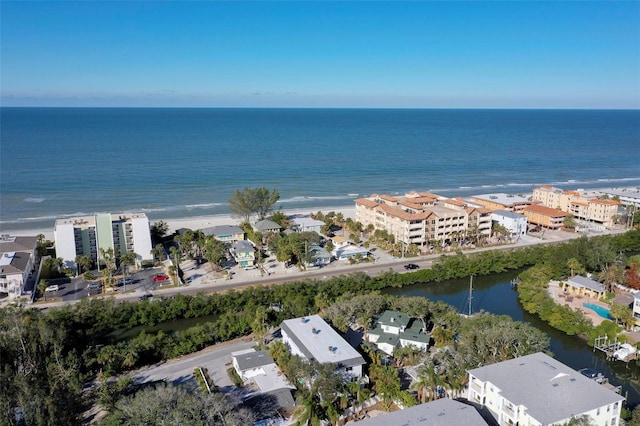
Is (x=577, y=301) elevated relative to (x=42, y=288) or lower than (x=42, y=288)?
lower

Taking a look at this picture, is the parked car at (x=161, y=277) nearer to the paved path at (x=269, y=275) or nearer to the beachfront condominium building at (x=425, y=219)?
the paved path at (x=269, y=275)

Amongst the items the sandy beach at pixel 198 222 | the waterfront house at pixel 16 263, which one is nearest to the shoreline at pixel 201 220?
the sandy beach at pixel 198 222

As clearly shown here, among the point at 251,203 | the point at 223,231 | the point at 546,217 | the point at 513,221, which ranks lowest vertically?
the point at 223,231

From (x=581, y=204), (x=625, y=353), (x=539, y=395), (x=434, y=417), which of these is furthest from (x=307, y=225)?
(x=434, y=417)

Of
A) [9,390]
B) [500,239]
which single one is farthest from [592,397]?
[500,239]

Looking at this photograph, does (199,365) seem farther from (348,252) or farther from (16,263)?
(348,252)

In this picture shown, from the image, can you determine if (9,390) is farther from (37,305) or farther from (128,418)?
(37,305)
